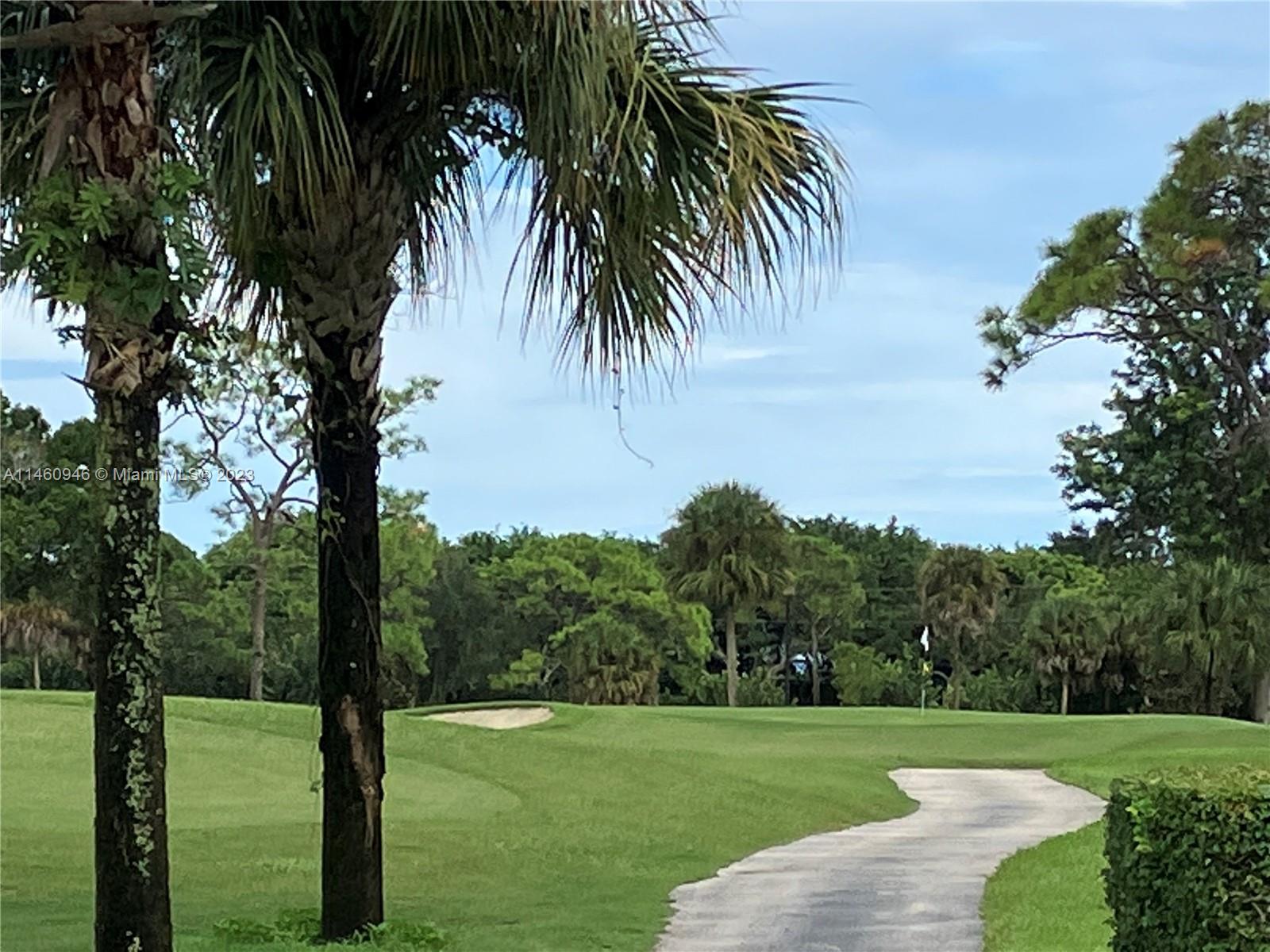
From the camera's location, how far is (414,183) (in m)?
8.40

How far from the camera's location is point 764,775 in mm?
20344

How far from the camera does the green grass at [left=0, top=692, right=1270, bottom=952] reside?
31.8ft

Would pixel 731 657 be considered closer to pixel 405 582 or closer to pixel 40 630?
pixel 405 582

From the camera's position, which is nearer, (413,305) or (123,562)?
(123,562)

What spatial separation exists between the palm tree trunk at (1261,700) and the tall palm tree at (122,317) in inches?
1302

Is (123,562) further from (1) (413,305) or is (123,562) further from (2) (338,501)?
(1) (413,305)

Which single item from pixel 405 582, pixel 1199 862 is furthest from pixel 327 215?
pixel 405 582

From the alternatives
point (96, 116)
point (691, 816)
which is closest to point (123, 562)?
point (96, 116)

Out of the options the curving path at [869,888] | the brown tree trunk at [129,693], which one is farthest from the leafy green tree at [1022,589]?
the brown tree trunk at [129,693]

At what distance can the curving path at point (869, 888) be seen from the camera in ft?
28.8

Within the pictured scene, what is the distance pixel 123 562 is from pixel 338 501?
5.91 ft

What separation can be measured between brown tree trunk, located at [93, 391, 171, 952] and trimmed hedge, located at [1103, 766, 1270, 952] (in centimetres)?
373

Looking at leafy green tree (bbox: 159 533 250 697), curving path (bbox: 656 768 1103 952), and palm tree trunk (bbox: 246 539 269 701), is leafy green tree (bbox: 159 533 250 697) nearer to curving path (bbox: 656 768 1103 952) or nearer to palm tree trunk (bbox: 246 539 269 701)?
palm tree trunk (bbox: 246 539 269 701)

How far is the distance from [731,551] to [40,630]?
17590 mm
